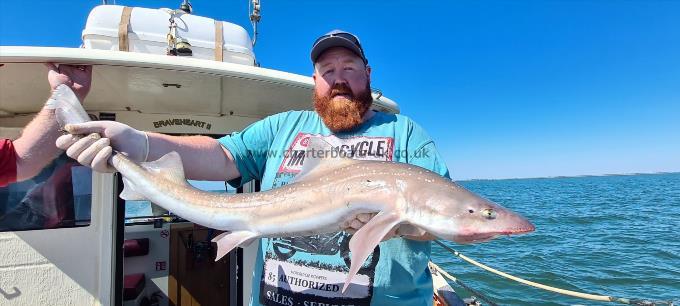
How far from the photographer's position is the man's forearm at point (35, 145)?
9.89 feet

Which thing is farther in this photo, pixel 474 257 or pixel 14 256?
pixel 474 257

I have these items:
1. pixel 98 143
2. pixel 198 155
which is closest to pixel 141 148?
pixel 98 143

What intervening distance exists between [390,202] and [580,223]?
83.7ft

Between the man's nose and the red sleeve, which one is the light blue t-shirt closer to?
the man's nose

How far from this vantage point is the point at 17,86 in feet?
13.5

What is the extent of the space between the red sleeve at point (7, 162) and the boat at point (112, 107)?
0.86m

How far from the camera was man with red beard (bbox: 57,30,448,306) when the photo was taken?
2.45 m

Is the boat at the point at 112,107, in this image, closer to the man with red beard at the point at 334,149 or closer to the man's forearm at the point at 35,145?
the man's forearm at the point at 35,145

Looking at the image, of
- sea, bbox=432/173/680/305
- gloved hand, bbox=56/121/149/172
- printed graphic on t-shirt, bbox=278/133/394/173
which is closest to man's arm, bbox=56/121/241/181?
gloved hand, bbox=56/121/149/172

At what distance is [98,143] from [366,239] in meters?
1.79

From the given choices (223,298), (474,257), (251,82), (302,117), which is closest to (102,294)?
(223,298)

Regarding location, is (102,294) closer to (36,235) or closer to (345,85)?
(36,235)

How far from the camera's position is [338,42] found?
2.93 metres

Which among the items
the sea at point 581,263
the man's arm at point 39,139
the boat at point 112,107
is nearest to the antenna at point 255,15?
the boat at point 112,107
